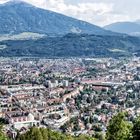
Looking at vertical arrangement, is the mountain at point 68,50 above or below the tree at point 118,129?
below

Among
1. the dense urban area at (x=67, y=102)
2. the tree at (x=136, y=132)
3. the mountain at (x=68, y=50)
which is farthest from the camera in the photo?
the mountain at (x=68, y=50)

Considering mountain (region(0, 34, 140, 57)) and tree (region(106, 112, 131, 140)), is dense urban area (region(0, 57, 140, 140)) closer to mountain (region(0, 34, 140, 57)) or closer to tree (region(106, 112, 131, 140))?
tree (region(106, 112, 131, 140))

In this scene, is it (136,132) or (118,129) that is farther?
(118,129)

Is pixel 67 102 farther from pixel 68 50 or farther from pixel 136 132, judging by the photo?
pixel 68 50

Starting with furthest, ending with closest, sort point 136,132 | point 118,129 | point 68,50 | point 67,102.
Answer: point 68,50
point 67,102
point 118,129
point 136,132

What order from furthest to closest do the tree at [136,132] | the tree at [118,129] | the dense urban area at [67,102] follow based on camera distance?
the dense urban area at [67,102] < the tree at [118,129] < the tree at [136,132]

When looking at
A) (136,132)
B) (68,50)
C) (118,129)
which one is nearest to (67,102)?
(118,129)

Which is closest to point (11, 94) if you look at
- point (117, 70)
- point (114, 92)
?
point (114, 92)

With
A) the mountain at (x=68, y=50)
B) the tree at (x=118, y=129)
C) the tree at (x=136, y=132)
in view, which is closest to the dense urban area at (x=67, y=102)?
the tree at (x=118, y=129)

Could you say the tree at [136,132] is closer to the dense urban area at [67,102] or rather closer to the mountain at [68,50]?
the dense urban area at [67,102]
